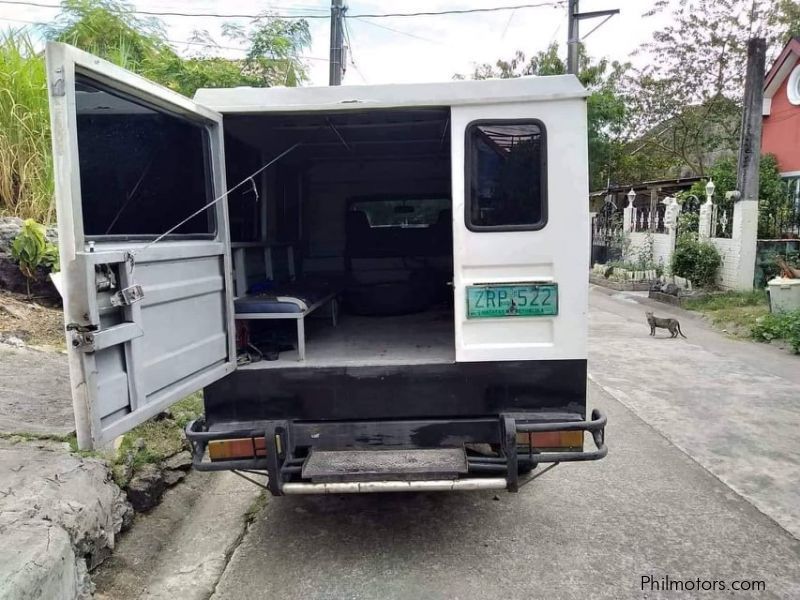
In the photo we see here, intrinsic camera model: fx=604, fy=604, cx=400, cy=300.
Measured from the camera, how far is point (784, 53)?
1583 centimetres

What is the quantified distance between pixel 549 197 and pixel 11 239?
537cm

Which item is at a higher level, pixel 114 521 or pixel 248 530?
pixel 114 521

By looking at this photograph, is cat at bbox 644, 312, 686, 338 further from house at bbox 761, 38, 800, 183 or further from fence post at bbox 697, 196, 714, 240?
house at bbox 761, 38, 800, 183

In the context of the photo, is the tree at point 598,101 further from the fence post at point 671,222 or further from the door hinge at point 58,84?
the door hinge at point 58,84

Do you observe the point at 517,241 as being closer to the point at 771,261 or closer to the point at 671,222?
the point at 771,261

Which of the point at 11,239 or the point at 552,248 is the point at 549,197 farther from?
the point at 11,239

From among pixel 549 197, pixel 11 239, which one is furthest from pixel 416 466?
pixel 11 239

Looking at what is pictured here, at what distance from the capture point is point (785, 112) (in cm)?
1595

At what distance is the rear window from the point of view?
589 cm

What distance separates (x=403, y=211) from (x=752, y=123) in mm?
10414

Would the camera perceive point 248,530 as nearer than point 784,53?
Yes

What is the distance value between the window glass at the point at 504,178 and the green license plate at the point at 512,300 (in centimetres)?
32

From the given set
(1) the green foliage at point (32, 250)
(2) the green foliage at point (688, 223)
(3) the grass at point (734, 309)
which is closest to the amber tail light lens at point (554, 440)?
(1) the green foliage at point (32, 250)

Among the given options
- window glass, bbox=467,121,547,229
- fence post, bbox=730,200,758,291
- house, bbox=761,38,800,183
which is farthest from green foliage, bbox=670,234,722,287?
window glass, bbox=467,121,547,229
